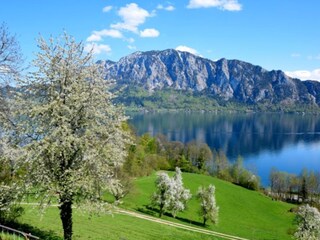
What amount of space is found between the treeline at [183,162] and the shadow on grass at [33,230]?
59419mm

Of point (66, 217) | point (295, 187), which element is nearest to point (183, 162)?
point (295, 187)

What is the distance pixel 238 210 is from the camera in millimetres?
81938

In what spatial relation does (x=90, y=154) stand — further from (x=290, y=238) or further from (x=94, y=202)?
(x=290, y=238)

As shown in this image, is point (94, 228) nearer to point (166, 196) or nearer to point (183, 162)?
point (166, 196)

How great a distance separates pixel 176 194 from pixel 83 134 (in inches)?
1842

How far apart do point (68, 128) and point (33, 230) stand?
9.54 m

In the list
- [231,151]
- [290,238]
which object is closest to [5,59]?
[290,238]

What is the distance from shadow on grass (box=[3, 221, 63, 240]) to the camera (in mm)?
21156

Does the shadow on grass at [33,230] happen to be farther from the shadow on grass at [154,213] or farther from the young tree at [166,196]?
the young tree at [166,196]

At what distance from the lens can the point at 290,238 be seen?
64.6 m

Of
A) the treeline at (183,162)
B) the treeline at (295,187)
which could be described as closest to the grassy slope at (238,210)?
the treeline at (183,162)

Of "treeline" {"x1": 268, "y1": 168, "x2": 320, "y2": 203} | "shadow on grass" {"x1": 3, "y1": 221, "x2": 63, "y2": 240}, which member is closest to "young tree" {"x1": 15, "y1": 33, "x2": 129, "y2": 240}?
"shadow on grass" {"x1": 3, "y1": 221, "x2": 63, "y2": 240}

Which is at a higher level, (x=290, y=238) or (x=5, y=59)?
(x=5, y=59)

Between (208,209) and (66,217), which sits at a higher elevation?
(66,217)
